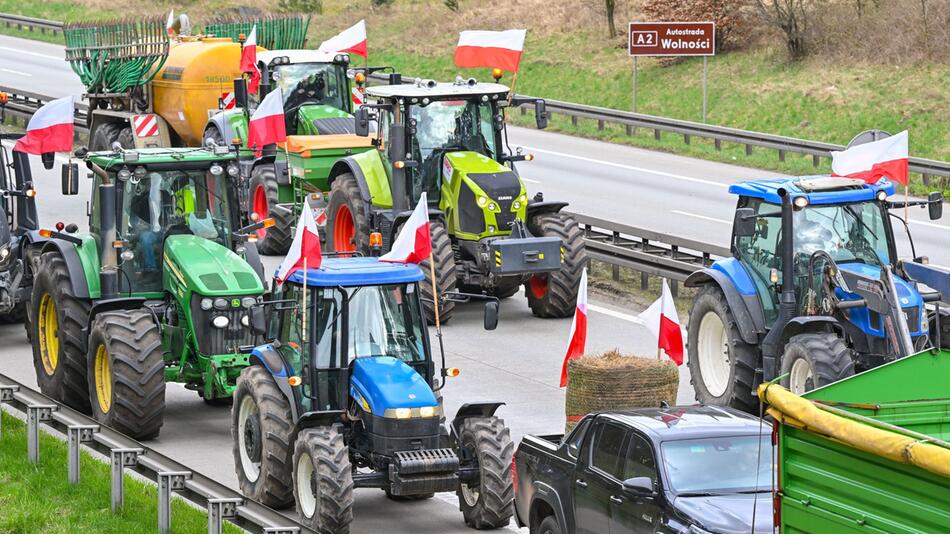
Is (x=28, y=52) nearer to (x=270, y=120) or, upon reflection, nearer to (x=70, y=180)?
(x=270, y=120)

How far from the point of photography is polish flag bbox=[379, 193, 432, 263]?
1534cm

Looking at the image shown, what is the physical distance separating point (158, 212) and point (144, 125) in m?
14.9

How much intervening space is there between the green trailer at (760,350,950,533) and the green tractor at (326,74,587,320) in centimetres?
1146

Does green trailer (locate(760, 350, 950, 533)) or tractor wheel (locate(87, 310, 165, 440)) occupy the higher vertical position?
green trailer (locate(760, 350, 950, 533))

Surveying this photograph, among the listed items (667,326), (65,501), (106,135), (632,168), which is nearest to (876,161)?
(667,326)

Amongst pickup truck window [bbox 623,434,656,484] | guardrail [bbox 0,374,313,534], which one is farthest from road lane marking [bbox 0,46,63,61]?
pickup truck window [bbox 623,434,656,484]

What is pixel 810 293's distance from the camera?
53.5 ft

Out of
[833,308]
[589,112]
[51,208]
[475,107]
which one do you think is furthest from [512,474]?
[589,112]

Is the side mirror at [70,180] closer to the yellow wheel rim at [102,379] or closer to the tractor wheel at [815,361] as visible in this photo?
the yellow wheel rim at [102,379]

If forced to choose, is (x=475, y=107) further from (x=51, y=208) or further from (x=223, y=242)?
(x=51, y=208)

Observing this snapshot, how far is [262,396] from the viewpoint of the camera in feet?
47.2

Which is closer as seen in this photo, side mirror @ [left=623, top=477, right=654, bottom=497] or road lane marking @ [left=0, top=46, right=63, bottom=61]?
side mirror @ [left=623, top=477, right=654, bottom=497]

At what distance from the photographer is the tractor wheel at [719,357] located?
660 inches

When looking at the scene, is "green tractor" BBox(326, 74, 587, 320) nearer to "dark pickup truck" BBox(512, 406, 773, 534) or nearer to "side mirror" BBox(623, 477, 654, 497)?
"dark pickup truck" BBox(512, 406, 773, 534)
